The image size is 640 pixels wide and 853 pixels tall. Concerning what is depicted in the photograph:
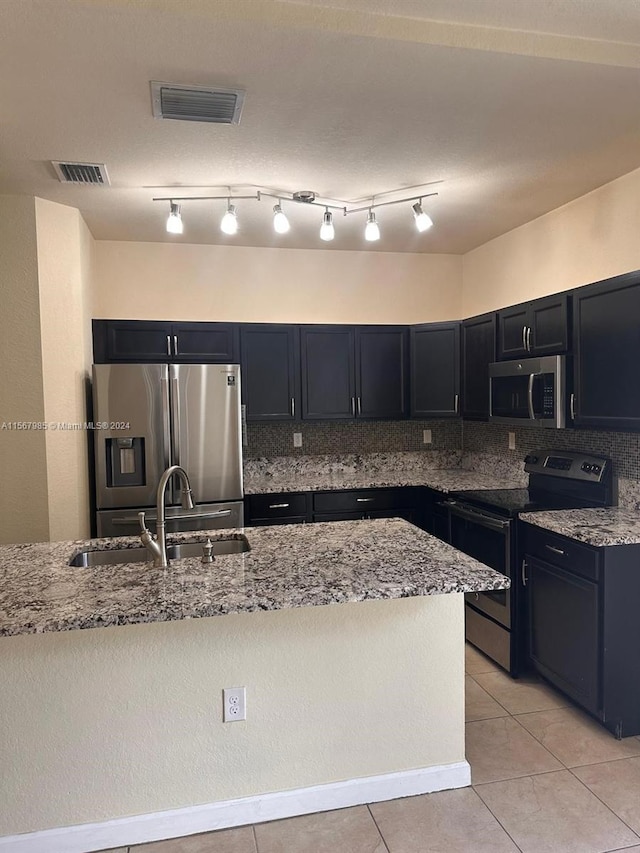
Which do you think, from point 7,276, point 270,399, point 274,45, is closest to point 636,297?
point 274,45

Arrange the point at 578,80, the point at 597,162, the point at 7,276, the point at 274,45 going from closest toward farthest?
the point at 274,45, the point at 578,80, the point at 597,162, the point at 7,276

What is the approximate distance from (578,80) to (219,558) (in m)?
2.13

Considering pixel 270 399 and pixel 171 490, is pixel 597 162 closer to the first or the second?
pixel 270 399

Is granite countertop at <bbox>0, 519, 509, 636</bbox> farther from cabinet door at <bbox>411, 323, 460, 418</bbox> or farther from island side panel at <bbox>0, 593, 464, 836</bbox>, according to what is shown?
cabinet door at <bbox>411, 323, 460, 418</bbox>

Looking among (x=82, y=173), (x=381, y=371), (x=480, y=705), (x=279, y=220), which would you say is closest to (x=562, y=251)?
(x=381, y=371)

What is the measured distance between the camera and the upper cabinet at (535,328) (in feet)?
10.2

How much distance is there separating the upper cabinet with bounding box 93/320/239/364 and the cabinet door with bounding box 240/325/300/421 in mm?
115

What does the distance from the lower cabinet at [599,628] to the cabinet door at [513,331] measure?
1211 mm

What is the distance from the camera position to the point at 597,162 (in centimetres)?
280

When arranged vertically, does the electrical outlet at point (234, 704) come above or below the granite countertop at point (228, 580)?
below

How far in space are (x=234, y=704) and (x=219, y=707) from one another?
5 cm

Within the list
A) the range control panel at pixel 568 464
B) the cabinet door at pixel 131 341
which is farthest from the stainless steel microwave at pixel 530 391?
the cabinet door at pixel 131 341

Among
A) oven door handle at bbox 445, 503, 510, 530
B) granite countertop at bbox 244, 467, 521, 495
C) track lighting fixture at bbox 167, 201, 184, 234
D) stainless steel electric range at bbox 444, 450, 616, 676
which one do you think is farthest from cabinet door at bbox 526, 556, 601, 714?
track lighting fixture at bbox 167, 201, 184, 234

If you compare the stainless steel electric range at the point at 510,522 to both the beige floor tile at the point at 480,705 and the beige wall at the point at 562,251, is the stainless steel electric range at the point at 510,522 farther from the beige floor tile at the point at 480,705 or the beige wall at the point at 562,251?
the beige wall at the point at 562,251
